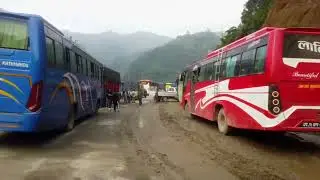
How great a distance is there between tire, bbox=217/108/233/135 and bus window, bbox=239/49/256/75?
214cm

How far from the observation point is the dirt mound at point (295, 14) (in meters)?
32.8

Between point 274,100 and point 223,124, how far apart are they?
174 inches

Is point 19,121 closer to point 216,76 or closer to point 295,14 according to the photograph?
point 216,76

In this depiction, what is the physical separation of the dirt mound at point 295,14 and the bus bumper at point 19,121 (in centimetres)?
2418

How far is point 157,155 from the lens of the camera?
36.7 feet

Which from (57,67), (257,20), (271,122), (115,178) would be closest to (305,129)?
(271,122)

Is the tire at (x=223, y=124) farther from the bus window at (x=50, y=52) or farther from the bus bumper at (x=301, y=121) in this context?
the bus window at (x=50, y=52)

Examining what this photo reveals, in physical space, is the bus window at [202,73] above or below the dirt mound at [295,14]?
below

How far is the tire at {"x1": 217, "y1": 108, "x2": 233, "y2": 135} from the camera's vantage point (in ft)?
50.0

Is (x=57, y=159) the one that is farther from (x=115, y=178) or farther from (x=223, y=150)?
(x=223, y=150)

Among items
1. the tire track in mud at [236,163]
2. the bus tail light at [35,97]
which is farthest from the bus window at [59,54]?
the tire track in mud at [236,163]

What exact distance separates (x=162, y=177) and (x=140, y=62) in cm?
17375

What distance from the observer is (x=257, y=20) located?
160 feet

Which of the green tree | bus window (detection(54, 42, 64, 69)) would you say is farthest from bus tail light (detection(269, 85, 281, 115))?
A: the green tree
